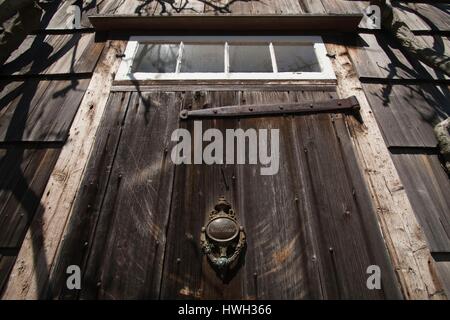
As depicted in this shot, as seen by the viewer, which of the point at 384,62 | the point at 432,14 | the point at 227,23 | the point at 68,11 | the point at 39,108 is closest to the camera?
the point at 39,108

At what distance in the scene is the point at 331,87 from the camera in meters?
2.92

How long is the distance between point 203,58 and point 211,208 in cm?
190

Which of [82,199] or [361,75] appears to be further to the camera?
[361,75]

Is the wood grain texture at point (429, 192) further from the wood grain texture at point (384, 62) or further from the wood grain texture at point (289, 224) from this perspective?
the wood grain texture at point (384, 62)

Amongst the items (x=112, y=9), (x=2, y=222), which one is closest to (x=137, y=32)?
(x=112, y=9)

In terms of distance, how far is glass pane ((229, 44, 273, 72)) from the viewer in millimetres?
3148

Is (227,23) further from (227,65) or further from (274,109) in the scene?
(274,109)

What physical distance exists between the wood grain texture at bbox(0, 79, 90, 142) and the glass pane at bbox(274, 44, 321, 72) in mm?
2160

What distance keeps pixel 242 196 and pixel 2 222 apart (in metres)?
1.85

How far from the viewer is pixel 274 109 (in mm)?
2699

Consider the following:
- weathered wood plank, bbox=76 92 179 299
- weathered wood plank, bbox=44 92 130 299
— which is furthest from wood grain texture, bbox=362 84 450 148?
weathered wood plank, bbox=44 92 130 299

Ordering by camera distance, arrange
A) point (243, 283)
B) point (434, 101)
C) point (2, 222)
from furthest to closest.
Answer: point (434, 101) < point (2, 222) < point (243, 283)

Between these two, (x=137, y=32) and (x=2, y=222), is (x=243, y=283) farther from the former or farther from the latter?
(x=137, y=32)

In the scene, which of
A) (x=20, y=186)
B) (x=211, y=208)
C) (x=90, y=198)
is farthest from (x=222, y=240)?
(x=20, y=186)
